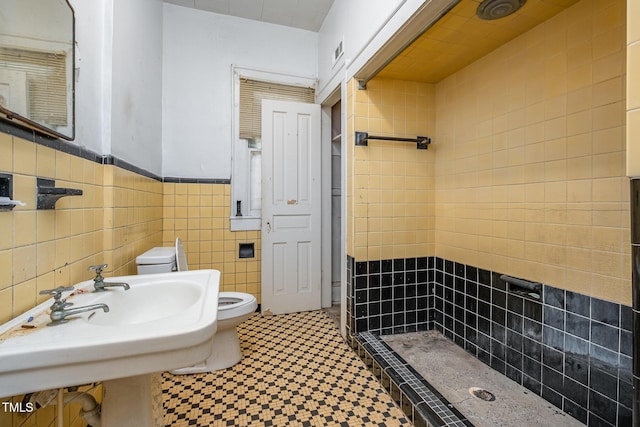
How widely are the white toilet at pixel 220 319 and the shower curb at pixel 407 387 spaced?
0.79 m

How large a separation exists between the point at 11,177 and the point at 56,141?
0.27 metres

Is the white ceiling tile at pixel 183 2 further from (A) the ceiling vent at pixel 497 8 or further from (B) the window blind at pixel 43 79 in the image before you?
(A) the ceiling vent at pixel 497 8

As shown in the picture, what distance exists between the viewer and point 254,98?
2645 mm

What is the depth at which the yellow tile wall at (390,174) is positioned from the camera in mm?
1992

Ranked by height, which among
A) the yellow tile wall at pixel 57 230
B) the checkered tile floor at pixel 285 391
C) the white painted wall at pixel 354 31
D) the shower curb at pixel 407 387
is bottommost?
the checkered tile floor at pixel 285 391

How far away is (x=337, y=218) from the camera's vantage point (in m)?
2.95

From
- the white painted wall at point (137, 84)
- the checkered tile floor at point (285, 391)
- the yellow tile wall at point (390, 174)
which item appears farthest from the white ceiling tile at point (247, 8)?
the checkered tile floor at point (285, 391)

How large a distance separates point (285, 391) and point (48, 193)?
140cm

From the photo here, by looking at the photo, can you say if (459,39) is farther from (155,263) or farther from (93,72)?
(155,263)

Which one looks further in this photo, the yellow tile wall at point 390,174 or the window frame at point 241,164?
the window frame at point 241,164

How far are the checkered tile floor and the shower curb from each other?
0.05 meters

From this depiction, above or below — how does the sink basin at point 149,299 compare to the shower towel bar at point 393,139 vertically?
below

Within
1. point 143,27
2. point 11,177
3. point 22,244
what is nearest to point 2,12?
point 11,177

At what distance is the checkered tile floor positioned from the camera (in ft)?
4.49
